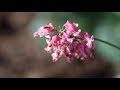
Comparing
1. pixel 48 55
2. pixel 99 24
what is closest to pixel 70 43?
pixel 99 24

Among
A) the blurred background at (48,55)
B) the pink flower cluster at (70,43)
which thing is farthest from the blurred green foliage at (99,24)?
the pink flower cluster at (70,43)

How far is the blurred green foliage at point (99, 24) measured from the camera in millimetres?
4488

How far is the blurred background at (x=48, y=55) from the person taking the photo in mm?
4531

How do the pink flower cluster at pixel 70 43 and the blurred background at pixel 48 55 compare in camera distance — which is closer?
the pink flower cluster at pixel 70 43

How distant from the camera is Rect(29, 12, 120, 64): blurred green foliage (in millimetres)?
4488

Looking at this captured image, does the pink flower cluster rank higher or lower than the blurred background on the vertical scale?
lower

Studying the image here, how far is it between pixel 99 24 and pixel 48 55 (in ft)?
2.39

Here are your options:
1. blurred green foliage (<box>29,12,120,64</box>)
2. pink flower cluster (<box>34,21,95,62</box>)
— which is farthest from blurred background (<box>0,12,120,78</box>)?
pink flower cluster (<box>34,21,95,62</box>)

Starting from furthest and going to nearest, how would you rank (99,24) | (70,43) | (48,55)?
(48,55) < (99,24) < (70,43)

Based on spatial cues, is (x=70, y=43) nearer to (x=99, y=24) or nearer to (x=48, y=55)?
(x=99, y=24)

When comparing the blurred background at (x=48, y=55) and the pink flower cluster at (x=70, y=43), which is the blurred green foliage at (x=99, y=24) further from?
the pink flower cluster at (x=70, y=43)

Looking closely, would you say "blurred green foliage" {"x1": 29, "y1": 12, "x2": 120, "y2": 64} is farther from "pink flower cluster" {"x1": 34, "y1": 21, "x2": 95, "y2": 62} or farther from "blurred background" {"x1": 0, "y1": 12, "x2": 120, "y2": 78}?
"pink flower cluster" {"x1": 34, "y1": 21, "x2": 95, "y2": 62}

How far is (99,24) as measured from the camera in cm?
458

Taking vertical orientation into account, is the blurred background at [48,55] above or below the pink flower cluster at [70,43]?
above
